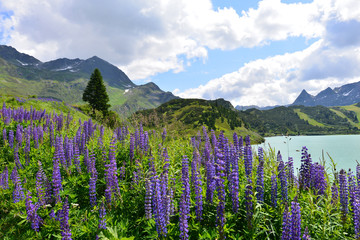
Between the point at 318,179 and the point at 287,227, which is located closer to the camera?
the point at 287,227

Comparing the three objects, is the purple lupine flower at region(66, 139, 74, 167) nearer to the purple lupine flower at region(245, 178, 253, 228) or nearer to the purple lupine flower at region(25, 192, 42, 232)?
the purple lupine flower at region(25, 192, 42, 232)

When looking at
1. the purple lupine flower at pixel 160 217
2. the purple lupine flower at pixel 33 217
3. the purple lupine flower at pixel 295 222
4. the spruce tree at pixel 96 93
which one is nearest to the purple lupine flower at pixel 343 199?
the purple lupine flower at pixel 295 222

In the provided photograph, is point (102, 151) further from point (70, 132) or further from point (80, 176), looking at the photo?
point (70, 132)

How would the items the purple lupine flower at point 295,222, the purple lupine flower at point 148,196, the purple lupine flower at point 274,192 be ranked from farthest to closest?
the purple lupine flower at point 274,192 < the purple lupine flower at point 148,196 < the purple lupine flower at point 295,222

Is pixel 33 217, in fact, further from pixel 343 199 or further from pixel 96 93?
pixel 96 93

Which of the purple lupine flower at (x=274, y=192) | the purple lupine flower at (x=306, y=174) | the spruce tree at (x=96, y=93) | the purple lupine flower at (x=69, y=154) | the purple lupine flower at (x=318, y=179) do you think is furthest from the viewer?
the spruce tree at (x=96, y=93)

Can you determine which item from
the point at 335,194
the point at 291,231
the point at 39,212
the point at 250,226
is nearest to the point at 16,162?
the point at 39,212

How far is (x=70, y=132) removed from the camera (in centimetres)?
1421

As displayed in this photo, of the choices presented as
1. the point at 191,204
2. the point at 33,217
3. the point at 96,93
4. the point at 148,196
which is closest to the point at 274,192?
the point at 191,204

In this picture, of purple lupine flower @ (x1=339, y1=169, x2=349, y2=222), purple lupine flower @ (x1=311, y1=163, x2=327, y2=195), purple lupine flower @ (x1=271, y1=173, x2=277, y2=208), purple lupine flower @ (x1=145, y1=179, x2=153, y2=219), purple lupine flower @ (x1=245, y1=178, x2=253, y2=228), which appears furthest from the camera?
purple lupine flower @ (x1=311, y1=163, x2=327, y2=195)

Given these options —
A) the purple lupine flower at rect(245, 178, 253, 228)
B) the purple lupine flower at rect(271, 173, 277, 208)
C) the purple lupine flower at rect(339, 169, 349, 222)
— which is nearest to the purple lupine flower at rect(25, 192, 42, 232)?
the purple lupine flower at rect(245, 178, 253, 228)

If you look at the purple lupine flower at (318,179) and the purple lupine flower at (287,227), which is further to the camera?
the purple lupine flower at (318,179)

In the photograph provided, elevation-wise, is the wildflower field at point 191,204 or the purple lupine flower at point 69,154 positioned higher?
the purple lupine flower at point 69,154

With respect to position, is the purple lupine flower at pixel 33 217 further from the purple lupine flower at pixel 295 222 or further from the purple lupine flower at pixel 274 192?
the purple lupine flower at pixel 274 192
